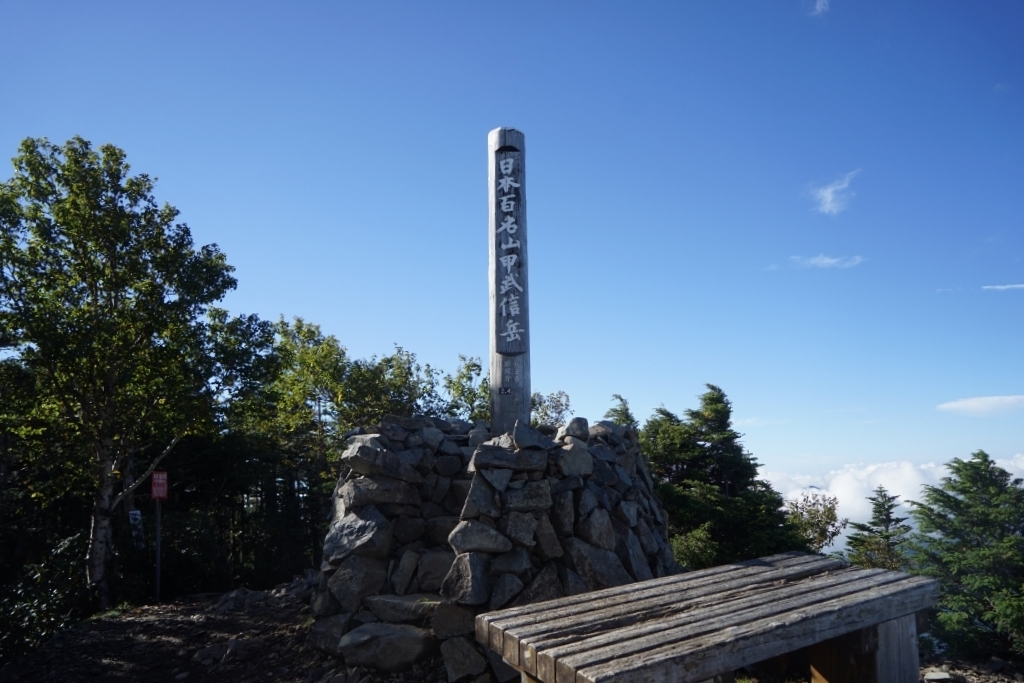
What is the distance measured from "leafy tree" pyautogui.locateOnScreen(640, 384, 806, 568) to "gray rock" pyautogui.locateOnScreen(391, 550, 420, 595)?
4226 mm

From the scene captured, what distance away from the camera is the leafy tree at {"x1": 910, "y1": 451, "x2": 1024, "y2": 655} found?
7855 mm

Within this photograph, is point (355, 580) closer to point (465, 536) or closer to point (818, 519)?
point (465, 536)

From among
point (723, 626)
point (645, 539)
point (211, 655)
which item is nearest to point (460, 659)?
point (645, 539)

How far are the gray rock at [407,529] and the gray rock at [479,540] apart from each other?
0.94 m

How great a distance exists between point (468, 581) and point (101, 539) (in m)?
7.54

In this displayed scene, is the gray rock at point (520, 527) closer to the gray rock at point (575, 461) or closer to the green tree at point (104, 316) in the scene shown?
the gray rock at point (575, 461)

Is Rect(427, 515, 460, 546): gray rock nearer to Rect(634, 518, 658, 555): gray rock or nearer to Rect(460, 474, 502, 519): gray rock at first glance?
Rect(460, 474, 502, 519): gray rock

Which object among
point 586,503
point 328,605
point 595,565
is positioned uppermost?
point 586,503

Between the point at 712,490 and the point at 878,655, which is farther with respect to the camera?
the point at 712,490

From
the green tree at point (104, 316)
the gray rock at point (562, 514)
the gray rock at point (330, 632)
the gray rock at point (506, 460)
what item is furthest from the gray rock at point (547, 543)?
the green tree at point (104, 316)

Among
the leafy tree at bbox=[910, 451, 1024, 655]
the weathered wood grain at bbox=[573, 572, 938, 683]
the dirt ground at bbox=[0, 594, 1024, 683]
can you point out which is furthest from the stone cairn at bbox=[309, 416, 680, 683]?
the leafy tree at bbox=[910, 451, 1024, 655]

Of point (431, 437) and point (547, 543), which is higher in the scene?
point (431, 437)

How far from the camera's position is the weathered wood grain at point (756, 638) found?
120 inches

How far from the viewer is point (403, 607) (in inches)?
225
